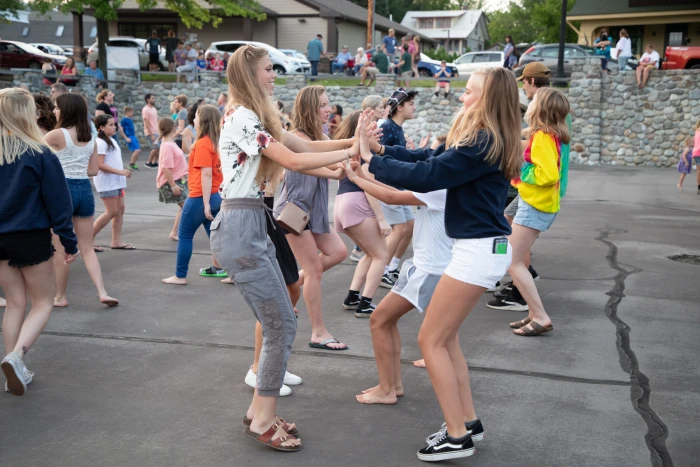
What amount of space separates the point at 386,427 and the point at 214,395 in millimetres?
1179

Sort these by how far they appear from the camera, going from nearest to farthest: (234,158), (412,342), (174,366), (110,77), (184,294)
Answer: (234,158), (174,366), (412,342), (184,294), (110,77)

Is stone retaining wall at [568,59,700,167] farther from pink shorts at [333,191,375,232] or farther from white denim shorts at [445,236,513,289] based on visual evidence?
white denim shorts at [445,236,513,289]

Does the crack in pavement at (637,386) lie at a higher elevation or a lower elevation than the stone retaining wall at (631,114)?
lower

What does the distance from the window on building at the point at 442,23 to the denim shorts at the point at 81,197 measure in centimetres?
8578

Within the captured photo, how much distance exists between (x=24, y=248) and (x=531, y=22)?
60.1m

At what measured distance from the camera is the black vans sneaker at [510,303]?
7.16 meters

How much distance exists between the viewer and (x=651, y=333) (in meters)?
6.33

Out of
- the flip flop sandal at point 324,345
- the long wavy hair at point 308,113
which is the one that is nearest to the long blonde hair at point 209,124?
the long wavy hair at point 308,113

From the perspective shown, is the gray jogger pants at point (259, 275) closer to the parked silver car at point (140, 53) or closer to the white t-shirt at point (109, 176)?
the white t-shirt at point (109, 176)

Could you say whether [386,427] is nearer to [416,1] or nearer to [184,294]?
→ [184,294]

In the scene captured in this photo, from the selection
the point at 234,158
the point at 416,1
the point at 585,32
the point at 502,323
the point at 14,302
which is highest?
the point at 416,1

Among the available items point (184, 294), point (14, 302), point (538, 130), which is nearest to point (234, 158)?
point (14, 302)

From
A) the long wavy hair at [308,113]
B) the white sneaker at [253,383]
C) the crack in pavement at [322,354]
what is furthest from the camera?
the long wavy hair at [308,113]

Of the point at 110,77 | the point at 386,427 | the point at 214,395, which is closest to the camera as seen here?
the point at 386,427
